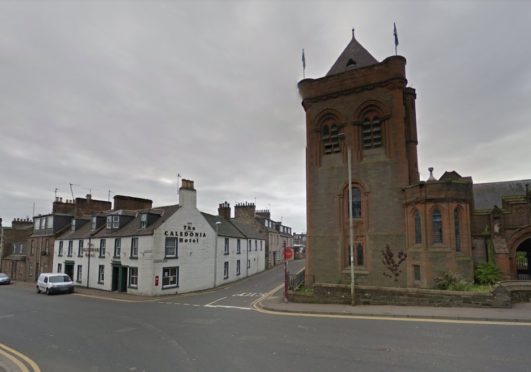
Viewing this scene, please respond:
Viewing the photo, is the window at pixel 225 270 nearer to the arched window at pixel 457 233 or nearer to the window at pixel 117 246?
the window at pixel 117 246

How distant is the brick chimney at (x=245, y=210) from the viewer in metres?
53.8

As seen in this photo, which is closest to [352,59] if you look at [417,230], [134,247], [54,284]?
[417,230]

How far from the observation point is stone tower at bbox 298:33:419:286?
66.6 feet

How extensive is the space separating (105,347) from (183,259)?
18.9 meters

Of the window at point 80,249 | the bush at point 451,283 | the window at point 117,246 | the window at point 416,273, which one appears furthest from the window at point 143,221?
the bush at point 451,283

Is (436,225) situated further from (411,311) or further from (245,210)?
(245,210)

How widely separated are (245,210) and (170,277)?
90.0 ft

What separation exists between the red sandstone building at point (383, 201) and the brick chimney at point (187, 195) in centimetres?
1235

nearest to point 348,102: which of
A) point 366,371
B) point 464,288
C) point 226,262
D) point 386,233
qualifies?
point 386,233

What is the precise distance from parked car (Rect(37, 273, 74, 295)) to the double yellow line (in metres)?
18.6

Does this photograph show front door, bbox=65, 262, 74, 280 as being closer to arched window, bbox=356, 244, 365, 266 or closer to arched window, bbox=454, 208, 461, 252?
arched window, bbox=356, 244, 365, 266

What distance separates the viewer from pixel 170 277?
27.4 metres

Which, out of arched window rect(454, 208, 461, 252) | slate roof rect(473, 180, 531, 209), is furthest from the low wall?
slate roof rect(473, 180, 531, 209)

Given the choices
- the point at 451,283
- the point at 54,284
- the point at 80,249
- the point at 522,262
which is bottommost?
the point at 54,284
